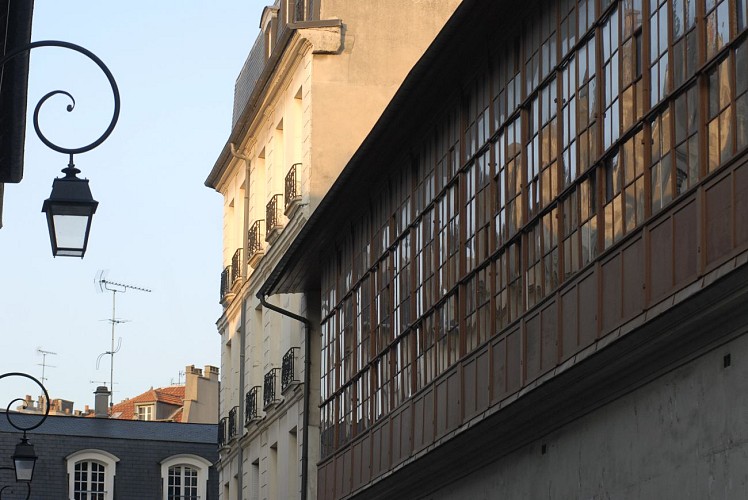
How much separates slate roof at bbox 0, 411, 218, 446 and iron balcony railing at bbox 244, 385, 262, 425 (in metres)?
19.6

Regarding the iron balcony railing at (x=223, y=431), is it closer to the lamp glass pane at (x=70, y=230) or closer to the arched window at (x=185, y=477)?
the arched window at (x=185, y=477)

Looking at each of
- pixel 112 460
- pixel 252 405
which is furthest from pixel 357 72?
pixel 112 460

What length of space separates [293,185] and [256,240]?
15.5 ft

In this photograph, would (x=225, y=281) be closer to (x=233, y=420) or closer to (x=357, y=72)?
(x=233, y=420)

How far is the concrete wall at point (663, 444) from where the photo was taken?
13914 millimetres

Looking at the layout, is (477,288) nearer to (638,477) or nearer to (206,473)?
(638,477)

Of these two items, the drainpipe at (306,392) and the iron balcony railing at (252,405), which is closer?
the drainpipe at (306,392)

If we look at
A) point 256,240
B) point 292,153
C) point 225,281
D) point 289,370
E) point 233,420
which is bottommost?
point 289,370

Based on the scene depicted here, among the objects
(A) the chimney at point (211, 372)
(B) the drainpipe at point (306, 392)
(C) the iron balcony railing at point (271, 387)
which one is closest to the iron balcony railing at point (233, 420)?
(C) the iron balcony railing at point (271, 387)

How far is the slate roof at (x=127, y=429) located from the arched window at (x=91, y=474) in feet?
3.38

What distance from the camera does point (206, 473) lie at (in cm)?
6016

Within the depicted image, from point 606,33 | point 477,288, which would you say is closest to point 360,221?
point 477,288

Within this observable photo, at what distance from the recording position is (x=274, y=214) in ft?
123

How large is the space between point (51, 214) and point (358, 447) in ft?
46.5
